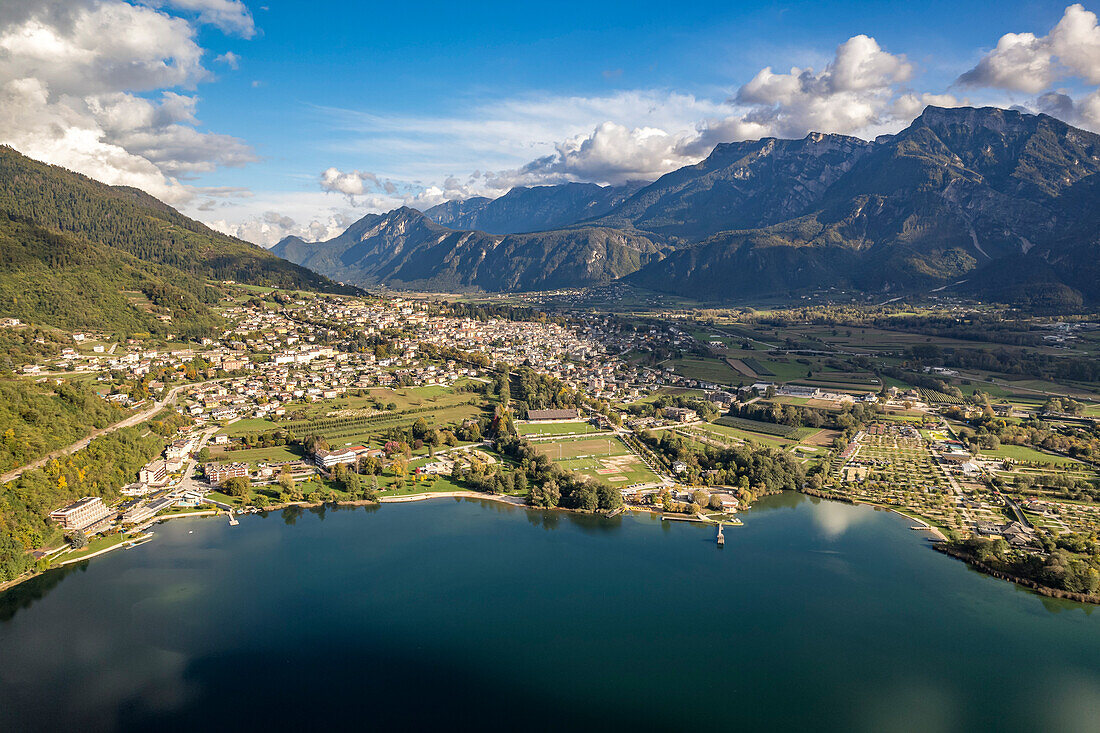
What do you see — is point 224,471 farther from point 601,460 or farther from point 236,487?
point 601,460

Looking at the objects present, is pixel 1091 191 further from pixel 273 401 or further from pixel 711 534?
pixel 273 401

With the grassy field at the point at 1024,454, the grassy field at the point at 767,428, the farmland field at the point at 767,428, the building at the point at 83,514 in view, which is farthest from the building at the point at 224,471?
the grassy field at the point at 1024,454

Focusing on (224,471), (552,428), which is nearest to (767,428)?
(552,428)

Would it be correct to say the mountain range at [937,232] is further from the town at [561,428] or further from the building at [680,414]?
the building at [680,414]

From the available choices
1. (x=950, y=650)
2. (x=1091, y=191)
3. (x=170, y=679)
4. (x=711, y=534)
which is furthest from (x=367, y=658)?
(x=1091, y=191)

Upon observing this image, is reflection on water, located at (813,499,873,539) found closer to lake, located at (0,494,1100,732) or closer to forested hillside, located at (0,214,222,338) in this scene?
lake, located at (0,494,1100,732)

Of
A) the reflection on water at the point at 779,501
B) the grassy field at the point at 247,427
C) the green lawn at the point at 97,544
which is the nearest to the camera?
the green lawn at the point at 97,544
